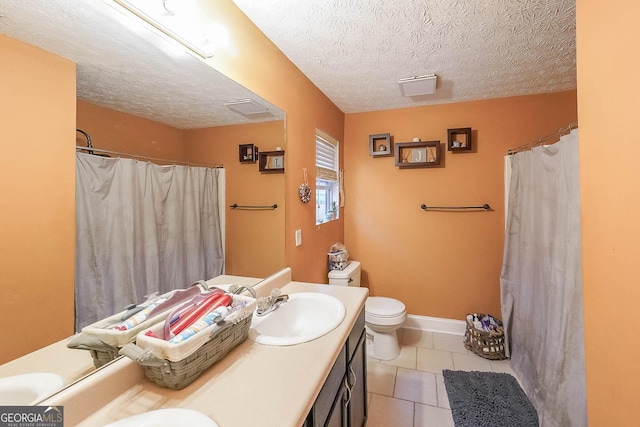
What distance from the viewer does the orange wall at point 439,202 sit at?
2.52m

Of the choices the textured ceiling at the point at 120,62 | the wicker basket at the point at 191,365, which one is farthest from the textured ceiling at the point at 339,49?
the wicker basket at the point at 191,365

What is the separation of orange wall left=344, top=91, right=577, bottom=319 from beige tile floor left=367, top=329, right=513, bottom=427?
344 mm

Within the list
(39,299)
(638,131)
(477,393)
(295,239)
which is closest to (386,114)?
(295,239)

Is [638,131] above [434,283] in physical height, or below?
above

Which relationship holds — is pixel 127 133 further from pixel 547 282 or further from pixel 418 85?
pixel 547 282

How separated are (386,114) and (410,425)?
266 cm

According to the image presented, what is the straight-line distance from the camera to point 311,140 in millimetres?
2156

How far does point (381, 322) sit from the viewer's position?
7.27 ft

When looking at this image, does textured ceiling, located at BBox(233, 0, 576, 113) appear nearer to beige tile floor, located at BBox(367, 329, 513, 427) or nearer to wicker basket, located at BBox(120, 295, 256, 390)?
wicker basket, located at BBox(120, 295, 256, 390)

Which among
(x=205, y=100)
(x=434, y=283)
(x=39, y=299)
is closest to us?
(x=39, y=299)

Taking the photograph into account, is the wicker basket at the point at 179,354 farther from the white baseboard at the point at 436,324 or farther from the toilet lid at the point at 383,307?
the white baseboard at the point at 436,324

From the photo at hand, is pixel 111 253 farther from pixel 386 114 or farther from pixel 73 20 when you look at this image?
pixel 386 114

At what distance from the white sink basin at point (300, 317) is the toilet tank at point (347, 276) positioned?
1.02 meters

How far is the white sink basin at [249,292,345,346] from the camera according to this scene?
1.17 meters
